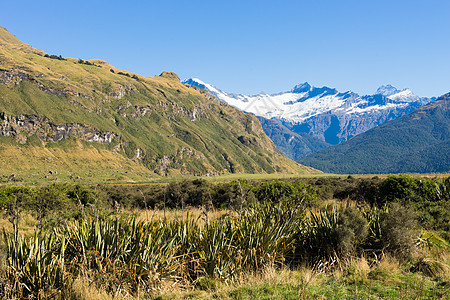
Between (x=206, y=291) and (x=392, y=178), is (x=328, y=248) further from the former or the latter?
(x=392, y=178)

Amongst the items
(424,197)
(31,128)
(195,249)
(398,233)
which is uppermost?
(31,128)

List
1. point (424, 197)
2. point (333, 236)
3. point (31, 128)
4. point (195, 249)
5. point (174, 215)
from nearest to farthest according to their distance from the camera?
1. point (195, 249)
2. point (333, 236)
3. point (174, 215)
4. point (424, 197)
5. point (31, 128)

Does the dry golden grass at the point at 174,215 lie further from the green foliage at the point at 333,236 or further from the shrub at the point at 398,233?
the shrub at the point at 398,233

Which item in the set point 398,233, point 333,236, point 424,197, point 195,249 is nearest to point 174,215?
point 195,249

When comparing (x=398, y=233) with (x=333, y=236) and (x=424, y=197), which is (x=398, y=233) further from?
(x=424, y=197)

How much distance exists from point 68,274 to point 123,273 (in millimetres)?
1018

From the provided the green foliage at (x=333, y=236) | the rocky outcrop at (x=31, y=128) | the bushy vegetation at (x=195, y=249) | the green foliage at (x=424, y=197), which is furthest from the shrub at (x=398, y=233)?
the rocky outcrop at (x=31, y=128)

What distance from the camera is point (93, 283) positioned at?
18.8 ft

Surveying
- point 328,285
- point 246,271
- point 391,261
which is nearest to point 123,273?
point 246,271

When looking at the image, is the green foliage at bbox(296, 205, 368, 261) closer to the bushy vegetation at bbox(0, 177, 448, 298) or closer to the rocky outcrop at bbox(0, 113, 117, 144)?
the bushy vegetation at bbox(0, 177, 448, 298)

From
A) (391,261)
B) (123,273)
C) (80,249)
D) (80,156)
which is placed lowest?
(391,261)

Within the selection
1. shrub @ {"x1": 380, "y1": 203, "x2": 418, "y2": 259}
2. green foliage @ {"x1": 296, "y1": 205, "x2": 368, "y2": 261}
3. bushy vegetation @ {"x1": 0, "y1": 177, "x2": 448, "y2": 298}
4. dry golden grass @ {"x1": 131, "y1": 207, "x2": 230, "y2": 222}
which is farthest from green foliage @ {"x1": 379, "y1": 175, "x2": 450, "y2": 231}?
dry golden grass @ {"x1": 131, "y1": 207, "x2": 230, "y2": 222}

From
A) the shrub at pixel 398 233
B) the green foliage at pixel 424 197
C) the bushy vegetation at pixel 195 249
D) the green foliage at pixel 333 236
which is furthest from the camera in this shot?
the green foliage at pixel 424 197

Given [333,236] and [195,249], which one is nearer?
[195,249]
